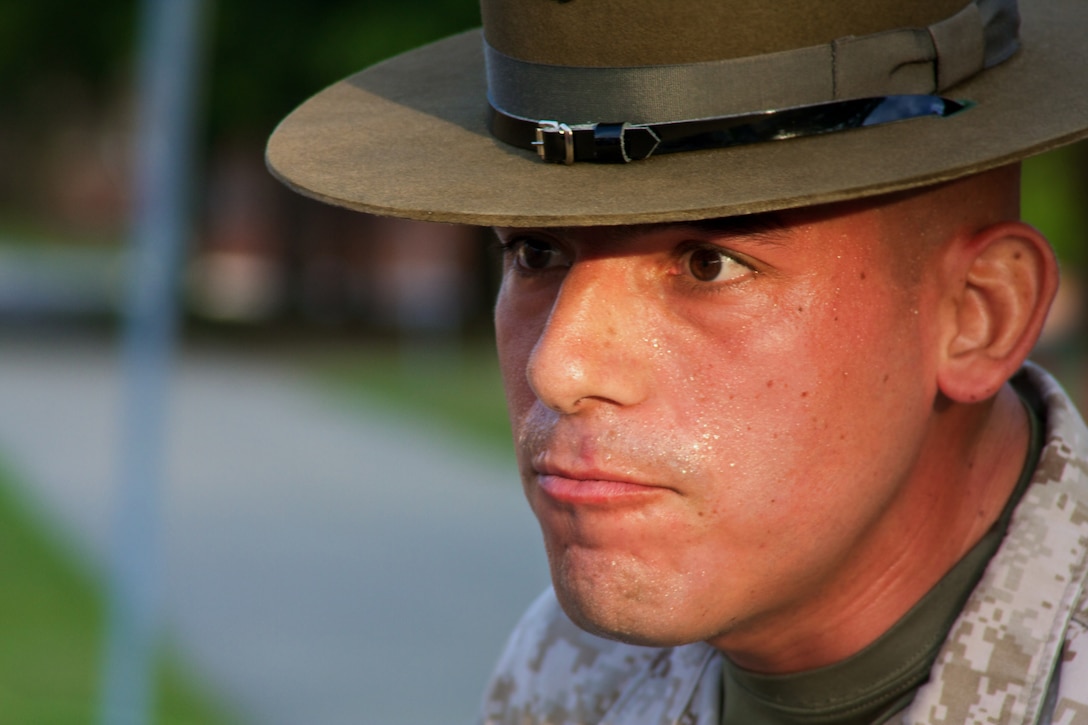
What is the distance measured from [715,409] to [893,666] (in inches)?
20.4

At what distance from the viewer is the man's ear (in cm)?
206

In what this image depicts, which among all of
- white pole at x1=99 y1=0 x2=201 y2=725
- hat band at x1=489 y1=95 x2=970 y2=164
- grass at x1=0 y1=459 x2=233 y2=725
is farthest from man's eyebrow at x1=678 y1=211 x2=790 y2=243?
grass at x1=0 y1=459 x2=233 y2=725

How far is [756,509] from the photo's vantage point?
76.3 inches

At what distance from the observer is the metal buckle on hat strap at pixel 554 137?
194cm

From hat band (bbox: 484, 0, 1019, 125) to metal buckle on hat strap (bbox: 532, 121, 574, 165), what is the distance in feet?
0.09

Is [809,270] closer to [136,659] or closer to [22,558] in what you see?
[136,659]

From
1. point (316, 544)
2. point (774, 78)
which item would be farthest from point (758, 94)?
point (316, 544)

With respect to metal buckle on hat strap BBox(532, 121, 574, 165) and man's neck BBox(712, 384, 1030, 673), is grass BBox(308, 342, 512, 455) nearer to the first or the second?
man's neck BBox(712, 384, 1030, 673)

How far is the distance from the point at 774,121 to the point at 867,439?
0.42 m

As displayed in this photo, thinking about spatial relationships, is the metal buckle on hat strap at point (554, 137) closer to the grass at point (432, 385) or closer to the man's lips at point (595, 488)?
the man's lips at point (595, 488)

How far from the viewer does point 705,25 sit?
1872 millimetres

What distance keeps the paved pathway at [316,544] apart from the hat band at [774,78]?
5368 millimetres

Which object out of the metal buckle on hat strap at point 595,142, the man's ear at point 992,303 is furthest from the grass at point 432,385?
the metal buckle on hat strap at point 595,142

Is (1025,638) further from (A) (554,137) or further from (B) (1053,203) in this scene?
(B) (1053,203)
